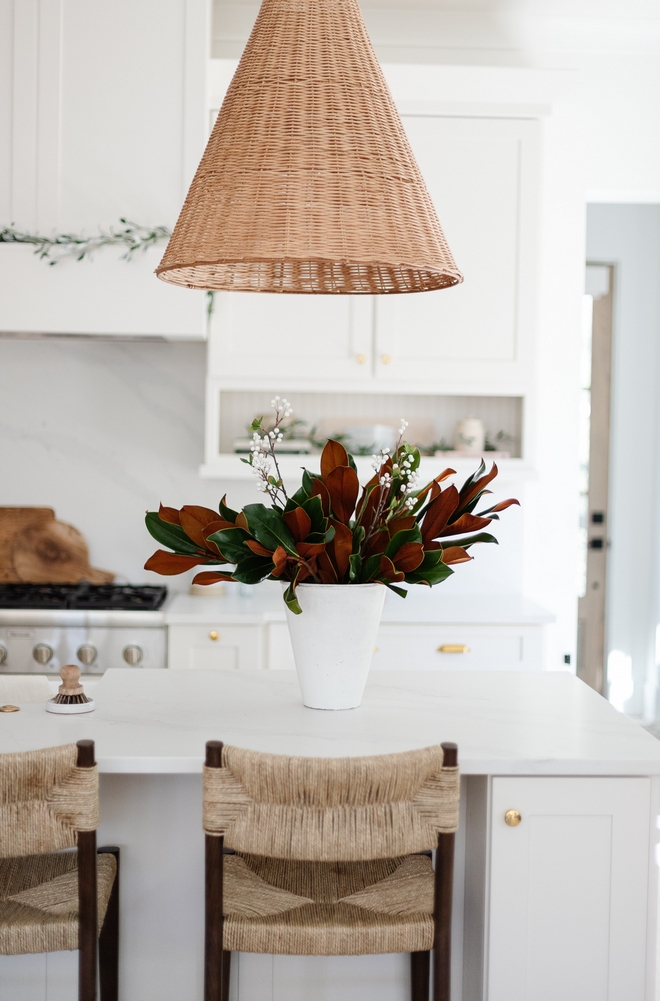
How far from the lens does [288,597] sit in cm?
165

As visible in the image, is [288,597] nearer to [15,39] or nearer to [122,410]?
[122,410]

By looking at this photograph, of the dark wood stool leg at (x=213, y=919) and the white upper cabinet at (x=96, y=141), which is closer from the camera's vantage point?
the dark wood stool leg at (x=213, y=919)

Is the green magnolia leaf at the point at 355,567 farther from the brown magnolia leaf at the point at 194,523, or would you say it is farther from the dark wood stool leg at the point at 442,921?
the dark wood stool leg at the point at 442,921

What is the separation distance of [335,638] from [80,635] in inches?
62.3

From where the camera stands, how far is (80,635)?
3037mm

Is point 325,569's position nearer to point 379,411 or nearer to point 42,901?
point 42,901

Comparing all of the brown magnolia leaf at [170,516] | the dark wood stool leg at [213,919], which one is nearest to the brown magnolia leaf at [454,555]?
the brown magnolia leaf at [170,516]

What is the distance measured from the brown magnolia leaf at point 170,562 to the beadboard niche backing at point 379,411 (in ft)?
6.19

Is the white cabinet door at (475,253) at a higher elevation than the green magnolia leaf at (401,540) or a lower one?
higher

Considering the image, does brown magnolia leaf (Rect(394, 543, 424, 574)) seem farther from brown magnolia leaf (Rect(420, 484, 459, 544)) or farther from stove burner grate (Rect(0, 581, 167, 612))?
stove burner grate (Rect(0, 581, 167, 612))

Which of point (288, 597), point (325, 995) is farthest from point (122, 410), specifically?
point (325, 995)

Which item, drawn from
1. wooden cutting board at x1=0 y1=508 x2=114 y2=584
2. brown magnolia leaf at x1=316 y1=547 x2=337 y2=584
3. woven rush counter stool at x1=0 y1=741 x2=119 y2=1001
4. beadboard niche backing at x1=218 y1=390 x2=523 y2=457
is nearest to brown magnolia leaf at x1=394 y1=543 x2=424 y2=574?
brown magnolia leaf at x1=316 y1=547 x2=337 y2=584

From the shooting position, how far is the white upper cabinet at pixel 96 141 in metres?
3.05

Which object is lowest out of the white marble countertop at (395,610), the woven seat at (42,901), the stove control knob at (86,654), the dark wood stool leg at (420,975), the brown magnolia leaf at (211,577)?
the dark wood stool leg at (420,975)
